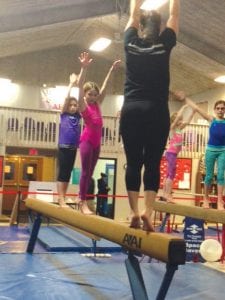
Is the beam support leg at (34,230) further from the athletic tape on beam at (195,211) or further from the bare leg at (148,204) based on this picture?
the bare leg at (148,204)

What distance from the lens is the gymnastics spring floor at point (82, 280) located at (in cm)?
524

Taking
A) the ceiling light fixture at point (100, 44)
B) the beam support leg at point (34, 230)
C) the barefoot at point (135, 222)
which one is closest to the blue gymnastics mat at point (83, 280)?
the beam support leg at point (34, 230)

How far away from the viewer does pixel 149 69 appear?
3.47 m

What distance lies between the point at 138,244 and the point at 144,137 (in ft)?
2.79

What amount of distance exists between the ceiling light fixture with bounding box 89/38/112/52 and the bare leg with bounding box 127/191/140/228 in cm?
1406

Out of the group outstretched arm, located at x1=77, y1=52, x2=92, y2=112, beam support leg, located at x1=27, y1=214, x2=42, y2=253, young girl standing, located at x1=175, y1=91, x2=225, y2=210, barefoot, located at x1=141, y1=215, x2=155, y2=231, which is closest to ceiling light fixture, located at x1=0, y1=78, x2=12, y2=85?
beam support leg, located at x1=27, y1=214, x2=42, y2=253

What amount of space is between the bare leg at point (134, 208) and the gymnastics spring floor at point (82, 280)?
65.9 inches

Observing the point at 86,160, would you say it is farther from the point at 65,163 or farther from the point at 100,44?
the point at 100,44

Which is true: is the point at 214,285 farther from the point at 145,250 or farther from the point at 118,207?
the point at 118,207

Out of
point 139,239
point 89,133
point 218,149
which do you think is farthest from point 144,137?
point 218,149

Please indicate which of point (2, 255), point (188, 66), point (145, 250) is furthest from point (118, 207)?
point (145, 250)

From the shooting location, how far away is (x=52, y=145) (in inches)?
595

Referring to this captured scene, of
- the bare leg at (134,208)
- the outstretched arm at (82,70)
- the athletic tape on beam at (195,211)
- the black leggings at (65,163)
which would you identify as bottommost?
the athletic tape on beam at (195,211)

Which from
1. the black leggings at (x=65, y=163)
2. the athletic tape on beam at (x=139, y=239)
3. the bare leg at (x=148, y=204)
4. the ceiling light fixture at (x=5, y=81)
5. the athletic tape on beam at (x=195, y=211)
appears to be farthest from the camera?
the ceiling light fixture at (x=5, y=81)
